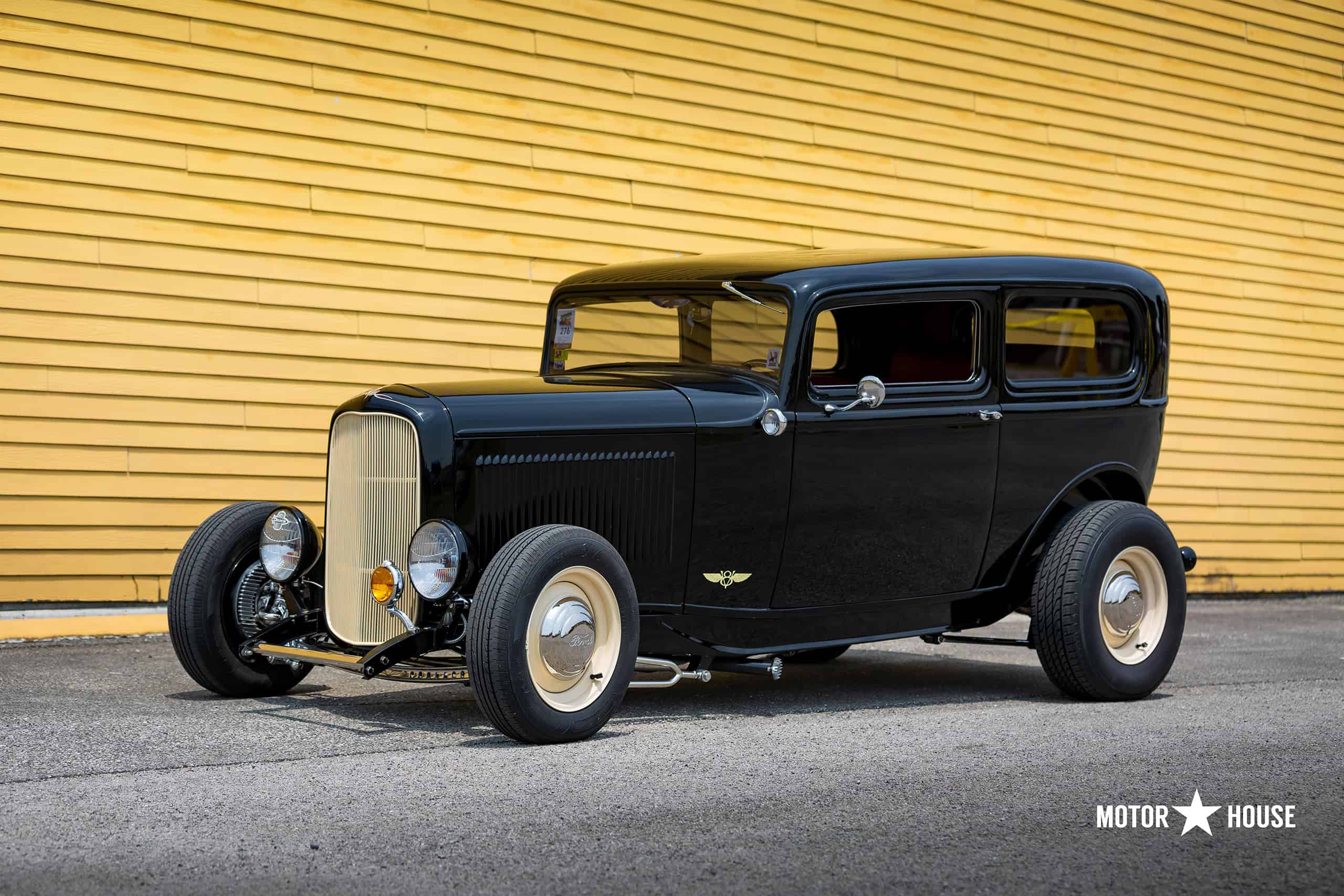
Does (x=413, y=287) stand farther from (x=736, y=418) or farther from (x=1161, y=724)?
(x=1161, y=724)

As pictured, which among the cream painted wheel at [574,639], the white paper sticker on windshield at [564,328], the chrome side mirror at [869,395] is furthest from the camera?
the white paper sticker on windshield at [564,328]

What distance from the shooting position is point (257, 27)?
7.67m

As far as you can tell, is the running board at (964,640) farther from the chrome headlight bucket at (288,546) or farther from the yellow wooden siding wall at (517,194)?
the yellow wooden siding wall at (517,194)

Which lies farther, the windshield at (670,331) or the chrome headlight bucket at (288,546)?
the windshield at (670,331)

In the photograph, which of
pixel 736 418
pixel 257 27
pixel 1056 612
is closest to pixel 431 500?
pixel 736 418

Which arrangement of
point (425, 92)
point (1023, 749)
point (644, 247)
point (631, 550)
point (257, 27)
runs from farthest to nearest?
1. point (644, 247)
2. point (425, 92)
3. point (257, 27)
4. point (631, 550)
5. point (1023, 749)

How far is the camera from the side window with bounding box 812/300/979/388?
5801mm

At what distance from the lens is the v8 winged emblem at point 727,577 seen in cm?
539

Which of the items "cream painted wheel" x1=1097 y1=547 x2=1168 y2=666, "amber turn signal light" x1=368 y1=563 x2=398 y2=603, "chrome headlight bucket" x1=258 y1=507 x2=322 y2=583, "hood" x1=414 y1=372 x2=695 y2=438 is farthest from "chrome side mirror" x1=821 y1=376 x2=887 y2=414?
"chrome headlight bucket" x1=258 y1=507 x2=322 y2=583

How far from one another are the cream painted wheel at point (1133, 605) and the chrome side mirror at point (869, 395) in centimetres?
122

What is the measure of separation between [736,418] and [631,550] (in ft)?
2.03

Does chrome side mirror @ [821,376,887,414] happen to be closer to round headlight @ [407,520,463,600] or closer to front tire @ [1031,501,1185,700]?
front tire @ [1031,501,1185,700]

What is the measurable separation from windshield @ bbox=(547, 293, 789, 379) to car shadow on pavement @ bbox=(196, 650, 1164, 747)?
1.33 metres

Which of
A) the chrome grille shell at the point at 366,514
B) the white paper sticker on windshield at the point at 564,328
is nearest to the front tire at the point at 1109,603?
the white paper sticker on windshield at the point at 564,328
